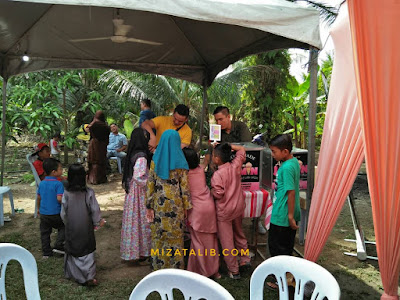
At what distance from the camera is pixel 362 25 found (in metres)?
2.08

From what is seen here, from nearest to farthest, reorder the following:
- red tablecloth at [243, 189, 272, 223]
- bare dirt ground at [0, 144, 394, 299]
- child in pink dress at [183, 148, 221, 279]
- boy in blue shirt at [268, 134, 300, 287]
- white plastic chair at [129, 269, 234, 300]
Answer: white plastic chair at [129, 269, 234, 300], boy in blue shirt at [268, 134, 300, 287], child in pink dress at [183, 148, 221, 279], bare dirt ground at [0, 144, 394, 299], red tablecloth at [243, 189, 272, 223]

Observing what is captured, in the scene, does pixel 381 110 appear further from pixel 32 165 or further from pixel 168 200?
pixel 32 165

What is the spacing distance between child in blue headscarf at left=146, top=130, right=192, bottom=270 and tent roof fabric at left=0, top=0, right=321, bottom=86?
1542 millimetres

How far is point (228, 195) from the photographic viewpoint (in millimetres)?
3613

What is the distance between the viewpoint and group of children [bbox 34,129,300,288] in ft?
10.9

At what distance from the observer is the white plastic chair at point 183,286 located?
1.42m

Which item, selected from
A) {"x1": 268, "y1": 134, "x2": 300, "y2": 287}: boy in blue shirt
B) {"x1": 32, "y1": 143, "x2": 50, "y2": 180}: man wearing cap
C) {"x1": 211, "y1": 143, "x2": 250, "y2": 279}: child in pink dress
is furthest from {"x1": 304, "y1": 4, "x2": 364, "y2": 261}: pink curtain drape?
{"x1": 32, "y1": 143, "x2": 50, "y2": 180}: man wearing cap

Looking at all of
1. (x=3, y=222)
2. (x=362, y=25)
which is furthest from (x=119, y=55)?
(x=362, y=25)

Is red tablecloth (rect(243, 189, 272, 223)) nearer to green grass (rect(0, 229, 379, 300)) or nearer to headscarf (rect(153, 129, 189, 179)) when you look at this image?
green grass (rect(0, 229, 379, 300))

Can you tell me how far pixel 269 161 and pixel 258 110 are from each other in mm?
6738

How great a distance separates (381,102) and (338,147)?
2.15 ft

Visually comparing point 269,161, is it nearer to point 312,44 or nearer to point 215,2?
point 312,44

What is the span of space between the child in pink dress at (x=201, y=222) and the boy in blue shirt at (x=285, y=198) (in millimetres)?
633

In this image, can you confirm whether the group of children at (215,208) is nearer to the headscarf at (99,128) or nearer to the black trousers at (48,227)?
the black trousers at (48,227)
